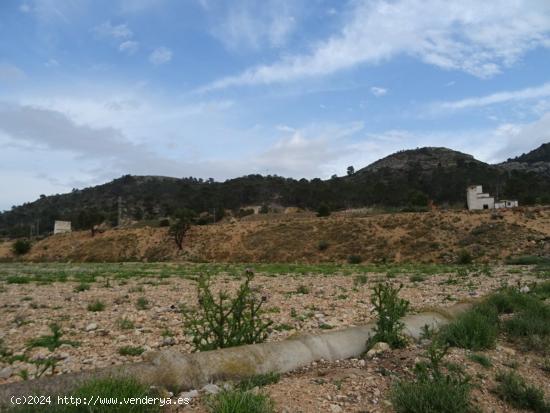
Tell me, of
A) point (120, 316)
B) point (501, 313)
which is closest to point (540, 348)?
point (501, 313)

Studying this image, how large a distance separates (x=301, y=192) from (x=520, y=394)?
3582 inches

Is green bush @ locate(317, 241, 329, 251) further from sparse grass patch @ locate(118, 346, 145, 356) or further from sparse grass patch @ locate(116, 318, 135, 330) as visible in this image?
sparse grass patch @ locate(118, 346, 145, 356)

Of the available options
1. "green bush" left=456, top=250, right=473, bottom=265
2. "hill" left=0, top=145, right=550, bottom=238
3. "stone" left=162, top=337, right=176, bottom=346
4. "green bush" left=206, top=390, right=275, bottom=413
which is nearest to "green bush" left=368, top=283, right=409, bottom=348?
"green bush" left=206, top=390, right=275, bottom=413

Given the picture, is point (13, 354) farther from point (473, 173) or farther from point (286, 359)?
point (473, 173)

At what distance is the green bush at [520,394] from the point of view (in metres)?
4.98

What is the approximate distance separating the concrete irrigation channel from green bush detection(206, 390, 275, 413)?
75 cm

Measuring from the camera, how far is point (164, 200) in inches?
4392

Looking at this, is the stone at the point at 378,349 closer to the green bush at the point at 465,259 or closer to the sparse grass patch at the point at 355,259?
the green bush at the point at 465,259

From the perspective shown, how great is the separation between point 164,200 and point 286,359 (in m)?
109

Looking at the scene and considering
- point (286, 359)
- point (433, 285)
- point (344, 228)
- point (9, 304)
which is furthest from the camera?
point (344, 228)

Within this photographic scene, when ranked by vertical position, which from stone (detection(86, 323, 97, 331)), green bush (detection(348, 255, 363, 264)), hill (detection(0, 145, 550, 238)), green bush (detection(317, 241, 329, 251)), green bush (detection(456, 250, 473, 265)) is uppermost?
hill (detection(0, 145, 550, 238))

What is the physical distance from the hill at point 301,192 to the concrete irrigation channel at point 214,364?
61027 millimetres

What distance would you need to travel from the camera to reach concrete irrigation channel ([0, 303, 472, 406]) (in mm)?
4090

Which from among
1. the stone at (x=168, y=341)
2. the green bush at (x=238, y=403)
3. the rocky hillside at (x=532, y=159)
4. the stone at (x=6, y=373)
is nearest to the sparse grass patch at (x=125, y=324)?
the stone at (x=168, y=341)
